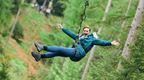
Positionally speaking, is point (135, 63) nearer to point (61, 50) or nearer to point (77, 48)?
point (77, 48)

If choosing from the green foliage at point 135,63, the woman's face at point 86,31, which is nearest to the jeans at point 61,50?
the woman's face at point 86,31

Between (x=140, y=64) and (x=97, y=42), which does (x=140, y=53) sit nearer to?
(x=140, y=64)

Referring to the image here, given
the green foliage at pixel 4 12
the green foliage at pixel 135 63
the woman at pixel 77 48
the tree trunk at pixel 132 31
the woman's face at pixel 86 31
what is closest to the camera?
the woman at pixel 77 48

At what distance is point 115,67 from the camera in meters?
16.4

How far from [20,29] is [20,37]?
223 cm

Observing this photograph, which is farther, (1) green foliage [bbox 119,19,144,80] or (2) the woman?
(1) green foliage [bbox 119,19,144,80]

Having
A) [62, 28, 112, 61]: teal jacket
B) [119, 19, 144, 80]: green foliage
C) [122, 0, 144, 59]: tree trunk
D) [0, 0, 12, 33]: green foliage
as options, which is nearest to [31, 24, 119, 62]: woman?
[62, 28, 112, 61]: teal jacket

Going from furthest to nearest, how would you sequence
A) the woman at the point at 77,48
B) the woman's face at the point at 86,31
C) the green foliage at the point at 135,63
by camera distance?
the green foliage at the point at 135,63 → the woman's face at the point at 86,31 → the woman at the point at 77,48

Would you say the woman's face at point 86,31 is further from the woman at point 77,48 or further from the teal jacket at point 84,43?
the teal jacket at point 84,43

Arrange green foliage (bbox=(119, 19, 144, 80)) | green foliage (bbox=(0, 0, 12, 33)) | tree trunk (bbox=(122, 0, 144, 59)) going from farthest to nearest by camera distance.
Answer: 1. green foliage (bbox=(0, 0, 12, 33))
2. tree trunk (bbox=(122, 0, 144, 59))
3. green foliage (bbox=(119, 19, 144, 80))

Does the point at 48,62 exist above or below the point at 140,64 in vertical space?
below

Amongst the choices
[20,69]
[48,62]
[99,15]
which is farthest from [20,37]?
[99,15]

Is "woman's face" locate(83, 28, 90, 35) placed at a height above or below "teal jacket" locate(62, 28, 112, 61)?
above

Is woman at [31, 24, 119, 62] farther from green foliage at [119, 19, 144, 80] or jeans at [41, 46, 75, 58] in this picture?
green foliage at [119, 19, 144, 80]
